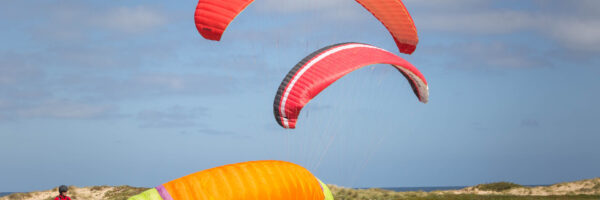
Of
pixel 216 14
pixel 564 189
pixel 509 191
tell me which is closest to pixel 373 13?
pixel 216 14

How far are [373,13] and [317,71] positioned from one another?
14.1ft

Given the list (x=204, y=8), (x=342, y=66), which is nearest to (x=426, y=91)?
(x=342, y=66)

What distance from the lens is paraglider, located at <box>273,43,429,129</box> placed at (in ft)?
52.9

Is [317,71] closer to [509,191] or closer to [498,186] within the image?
[509,191]

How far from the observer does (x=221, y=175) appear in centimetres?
1426

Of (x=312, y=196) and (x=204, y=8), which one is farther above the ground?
(x=204, y=8)

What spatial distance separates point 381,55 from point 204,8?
544 cm

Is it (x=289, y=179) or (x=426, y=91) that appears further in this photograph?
(x=426, y=91)

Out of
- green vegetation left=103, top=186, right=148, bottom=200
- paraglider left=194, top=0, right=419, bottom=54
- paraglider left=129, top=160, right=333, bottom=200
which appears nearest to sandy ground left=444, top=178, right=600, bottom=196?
paraglider left=194, top=0, right=419, bottom=54

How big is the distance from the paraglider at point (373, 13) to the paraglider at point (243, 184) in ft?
13.8

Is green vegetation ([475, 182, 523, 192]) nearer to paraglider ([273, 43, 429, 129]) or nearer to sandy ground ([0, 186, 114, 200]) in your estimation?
paraglider ([273, 43, 429, 129])

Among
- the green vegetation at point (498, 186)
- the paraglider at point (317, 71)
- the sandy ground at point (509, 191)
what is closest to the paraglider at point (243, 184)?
the paraglider at point (317, 71)

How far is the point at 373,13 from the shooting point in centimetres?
1973

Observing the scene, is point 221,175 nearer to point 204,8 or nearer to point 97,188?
point 204,8
